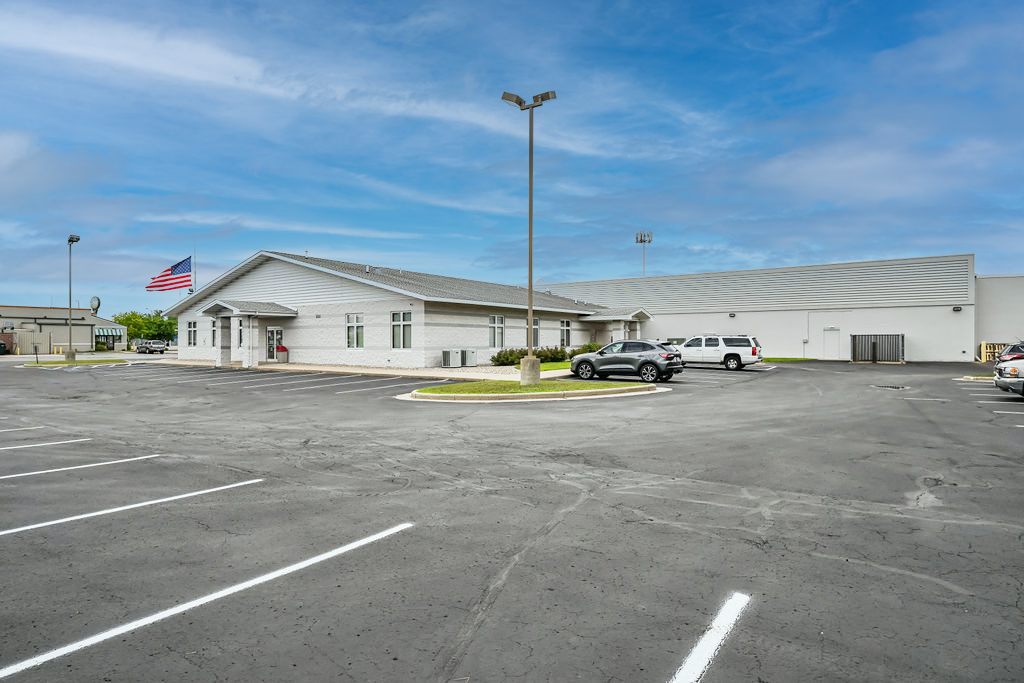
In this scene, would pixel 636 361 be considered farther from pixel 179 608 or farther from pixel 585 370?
pixel 179 608

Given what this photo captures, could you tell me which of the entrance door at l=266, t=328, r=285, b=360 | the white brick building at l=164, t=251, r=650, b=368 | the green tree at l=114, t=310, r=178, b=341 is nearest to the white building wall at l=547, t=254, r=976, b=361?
the white brick building at l=164, t=251, r=650, b=368

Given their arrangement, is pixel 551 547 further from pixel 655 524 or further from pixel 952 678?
pixel 952 678

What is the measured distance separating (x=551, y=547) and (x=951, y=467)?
21.2 feet

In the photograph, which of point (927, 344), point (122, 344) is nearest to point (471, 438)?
point (927, 344)

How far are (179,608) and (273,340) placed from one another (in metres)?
36.7

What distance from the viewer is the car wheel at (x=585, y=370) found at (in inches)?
1013

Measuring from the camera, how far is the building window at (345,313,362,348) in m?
34.0

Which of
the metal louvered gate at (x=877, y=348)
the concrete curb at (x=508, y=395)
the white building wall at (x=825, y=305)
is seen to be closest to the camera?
the concrete curb at (x=508, y=395)

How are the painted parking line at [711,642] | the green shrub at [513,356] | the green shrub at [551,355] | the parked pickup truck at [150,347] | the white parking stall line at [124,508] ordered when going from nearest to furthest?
the painted parking line at [711,642]
the white parking stall line at [124,508]
the green shrub at [513,356]
the green shrub at [551,355]
the parked pickup truck at [150,347]

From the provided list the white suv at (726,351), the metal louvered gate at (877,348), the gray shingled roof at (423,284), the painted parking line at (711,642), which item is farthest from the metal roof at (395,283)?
the painted parking line at (711,642)

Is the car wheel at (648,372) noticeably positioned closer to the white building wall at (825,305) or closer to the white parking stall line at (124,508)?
the white parking stall line at (124,508)

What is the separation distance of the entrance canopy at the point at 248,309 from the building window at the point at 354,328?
4525mm

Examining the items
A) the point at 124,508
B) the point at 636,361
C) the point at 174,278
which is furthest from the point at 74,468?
the point at 174,278

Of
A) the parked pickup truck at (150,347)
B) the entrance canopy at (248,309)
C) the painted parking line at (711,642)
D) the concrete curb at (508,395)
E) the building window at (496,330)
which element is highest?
the entrance canopy at (248,309)
